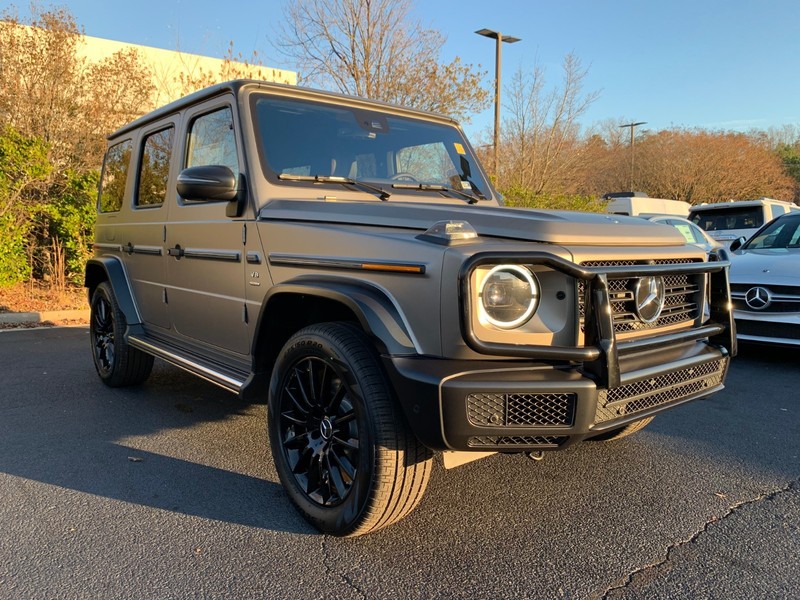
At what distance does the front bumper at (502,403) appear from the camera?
209cm

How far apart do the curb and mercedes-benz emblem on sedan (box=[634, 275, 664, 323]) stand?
8456 mm

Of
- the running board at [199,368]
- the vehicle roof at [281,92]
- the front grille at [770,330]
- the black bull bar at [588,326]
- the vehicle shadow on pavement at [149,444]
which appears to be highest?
the vehicle roof at [281,92]

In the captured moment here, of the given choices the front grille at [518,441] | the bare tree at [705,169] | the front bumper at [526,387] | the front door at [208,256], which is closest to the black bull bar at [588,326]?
Answer: the front bumper at [526,387]

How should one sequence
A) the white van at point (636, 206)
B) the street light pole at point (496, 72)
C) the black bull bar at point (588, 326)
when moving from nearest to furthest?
the black bull bar at point (588, 326) → the street light pole at point (496, 72) → the white van at point (636, 206)

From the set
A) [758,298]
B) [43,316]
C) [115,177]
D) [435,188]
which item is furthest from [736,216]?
[43,316]

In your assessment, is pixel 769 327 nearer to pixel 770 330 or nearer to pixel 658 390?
pixel 770 330

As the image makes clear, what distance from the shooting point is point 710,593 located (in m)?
2.20

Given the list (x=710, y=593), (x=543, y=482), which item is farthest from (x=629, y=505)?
(x=710, y=593)

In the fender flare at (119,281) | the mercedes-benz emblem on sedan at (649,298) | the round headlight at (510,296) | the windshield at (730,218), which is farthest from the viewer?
the windshield at (730,218)

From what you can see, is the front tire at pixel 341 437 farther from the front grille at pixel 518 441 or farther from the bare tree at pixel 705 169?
the bare tree at pixel 705 169

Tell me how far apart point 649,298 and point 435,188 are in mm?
1485

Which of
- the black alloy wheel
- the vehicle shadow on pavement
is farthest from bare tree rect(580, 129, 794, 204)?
the black alloy wheel

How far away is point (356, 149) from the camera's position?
3.53 meters

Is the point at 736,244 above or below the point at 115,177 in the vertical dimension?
below
